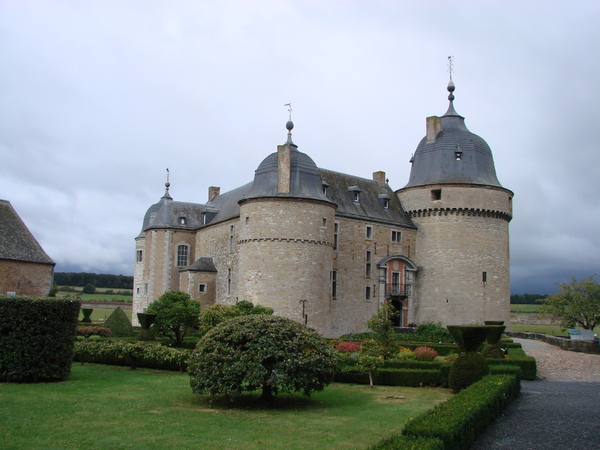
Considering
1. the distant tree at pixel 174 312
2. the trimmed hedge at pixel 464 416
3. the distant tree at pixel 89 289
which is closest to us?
the trimmed hedge at pixel 464 416

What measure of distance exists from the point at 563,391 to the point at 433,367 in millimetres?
3872

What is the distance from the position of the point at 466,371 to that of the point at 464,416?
6.36m

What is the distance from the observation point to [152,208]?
48.7 metres

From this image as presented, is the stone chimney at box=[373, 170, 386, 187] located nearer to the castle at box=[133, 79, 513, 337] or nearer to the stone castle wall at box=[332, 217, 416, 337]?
the castle at box=[133, 79, 513, 337]

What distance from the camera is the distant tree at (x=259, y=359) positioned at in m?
13.0

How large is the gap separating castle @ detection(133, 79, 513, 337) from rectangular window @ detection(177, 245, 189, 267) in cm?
25

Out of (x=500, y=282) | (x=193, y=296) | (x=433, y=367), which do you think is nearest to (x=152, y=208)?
(x=193, y=296)

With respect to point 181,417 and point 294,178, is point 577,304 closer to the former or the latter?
point 294,178

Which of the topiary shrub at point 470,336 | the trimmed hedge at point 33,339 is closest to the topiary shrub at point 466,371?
the topiary shrub at point 470,336

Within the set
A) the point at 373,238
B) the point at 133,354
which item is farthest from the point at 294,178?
the point at 133,354

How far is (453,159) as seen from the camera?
1560 inches

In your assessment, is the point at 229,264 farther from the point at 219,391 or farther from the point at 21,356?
the point at 219,391

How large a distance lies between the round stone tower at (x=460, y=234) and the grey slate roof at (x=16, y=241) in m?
23.0

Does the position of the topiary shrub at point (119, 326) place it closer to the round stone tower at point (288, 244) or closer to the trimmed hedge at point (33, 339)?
the round stone tower at point (288, 244)
